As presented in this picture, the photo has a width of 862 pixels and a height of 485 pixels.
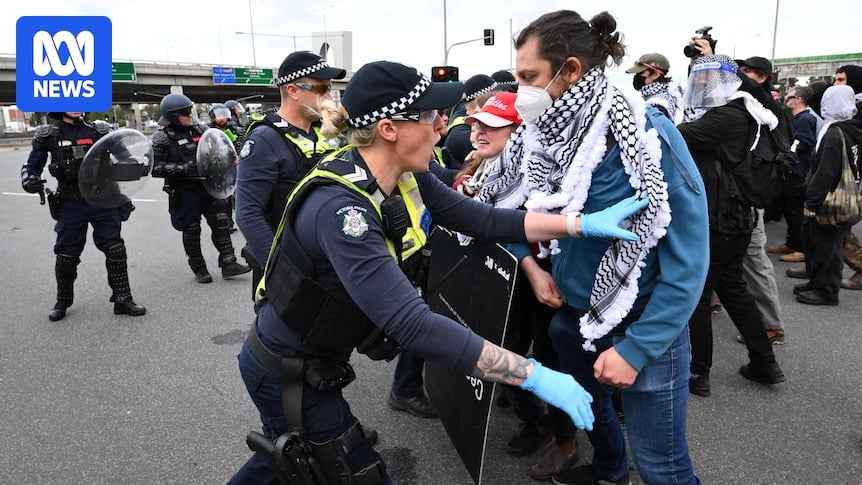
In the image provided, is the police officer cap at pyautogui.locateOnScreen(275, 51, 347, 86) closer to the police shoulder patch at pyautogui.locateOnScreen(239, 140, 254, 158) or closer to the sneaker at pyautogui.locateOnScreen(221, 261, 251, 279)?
the police shoulder patch at pyautogui.locateOnScreen(239, 140, 254, 158)

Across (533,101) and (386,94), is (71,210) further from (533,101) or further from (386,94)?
(533,101)

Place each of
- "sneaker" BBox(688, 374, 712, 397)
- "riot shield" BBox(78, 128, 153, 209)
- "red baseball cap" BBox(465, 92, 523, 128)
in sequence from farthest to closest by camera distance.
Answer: "riot shield" BBox(78, 128, 153, 209), "sneaker" BBox(688, 374, 712, 397), "red baseball cap" BBox(465, 92, 523, 128)

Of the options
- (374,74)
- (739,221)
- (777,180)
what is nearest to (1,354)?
(374,74)

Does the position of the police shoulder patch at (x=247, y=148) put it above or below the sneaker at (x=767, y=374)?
above

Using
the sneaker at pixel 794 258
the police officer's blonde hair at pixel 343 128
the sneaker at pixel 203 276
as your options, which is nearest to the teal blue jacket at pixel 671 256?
the police officer's blonde hair at pixel 343 128

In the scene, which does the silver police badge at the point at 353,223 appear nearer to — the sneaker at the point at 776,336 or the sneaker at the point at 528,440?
the sneaker at the point at 528,440

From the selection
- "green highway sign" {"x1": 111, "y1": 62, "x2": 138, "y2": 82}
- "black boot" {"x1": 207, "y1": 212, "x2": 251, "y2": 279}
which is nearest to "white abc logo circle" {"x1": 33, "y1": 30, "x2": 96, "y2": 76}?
"black boot" {"x1": 207, "y1": 212, "x2": 251, "y2": 279}

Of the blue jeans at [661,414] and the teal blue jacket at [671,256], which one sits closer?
the teal blue jacket at [671,256]

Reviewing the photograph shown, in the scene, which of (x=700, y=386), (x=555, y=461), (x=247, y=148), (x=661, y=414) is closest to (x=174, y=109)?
(x=247, y=148)

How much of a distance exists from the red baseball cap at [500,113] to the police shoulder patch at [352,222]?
1588 millimetres

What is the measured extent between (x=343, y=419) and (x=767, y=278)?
338cm

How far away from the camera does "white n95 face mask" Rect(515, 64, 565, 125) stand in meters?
1.85

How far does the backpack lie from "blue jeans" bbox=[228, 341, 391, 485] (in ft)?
7.98

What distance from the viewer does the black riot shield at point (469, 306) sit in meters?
2.09
